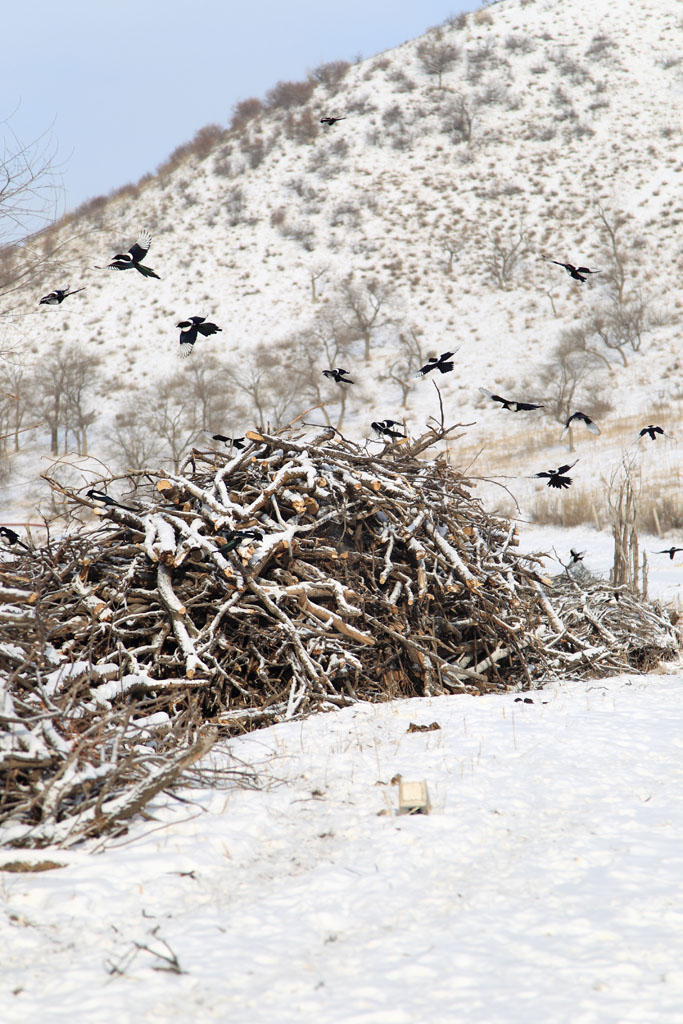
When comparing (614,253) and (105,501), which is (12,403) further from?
(614,253)

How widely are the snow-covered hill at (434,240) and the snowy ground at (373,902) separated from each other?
23.1 metres

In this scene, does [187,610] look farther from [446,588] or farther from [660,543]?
[660,543]

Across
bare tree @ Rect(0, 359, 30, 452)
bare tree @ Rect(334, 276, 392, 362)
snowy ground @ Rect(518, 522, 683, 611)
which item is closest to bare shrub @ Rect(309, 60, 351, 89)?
bare tree @ Rect(334, 276, 392, 362)

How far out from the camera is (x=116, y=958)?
2.22m

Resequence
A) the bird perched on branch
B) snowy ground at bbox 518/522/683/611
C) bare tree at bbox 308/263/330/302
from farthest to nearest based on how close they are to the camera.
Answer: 1. bare tree at bbox 308/263/330/302
2. snowy ground at bbox 518/522/683/611
3. the bird perched on branch

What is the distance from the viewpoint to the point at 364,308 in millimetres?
44594

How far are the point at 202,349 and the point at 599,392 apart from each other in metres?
24.3

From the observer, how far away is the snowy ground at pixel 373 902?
2045 millimetres

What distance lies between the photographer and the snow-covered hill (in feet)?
124

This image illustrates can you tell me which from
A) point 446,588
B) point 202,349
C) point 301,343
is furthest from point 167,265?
point 446,588

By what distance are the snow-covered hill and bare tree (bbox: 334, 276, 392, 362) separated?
0.33 metres

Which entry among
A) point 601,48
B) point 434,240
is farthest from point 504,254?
point 601,48

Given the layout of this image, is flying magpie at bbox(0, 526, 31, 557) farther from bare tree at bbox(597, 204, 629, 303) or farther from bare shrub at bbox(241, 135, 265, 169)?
bare shrub at bbox(241, 135, 265, 169)

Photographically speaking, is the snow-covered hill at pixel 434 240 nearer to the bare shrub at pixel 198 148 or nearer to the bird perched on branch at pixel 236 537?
the bare shrub at pixel 198 148
